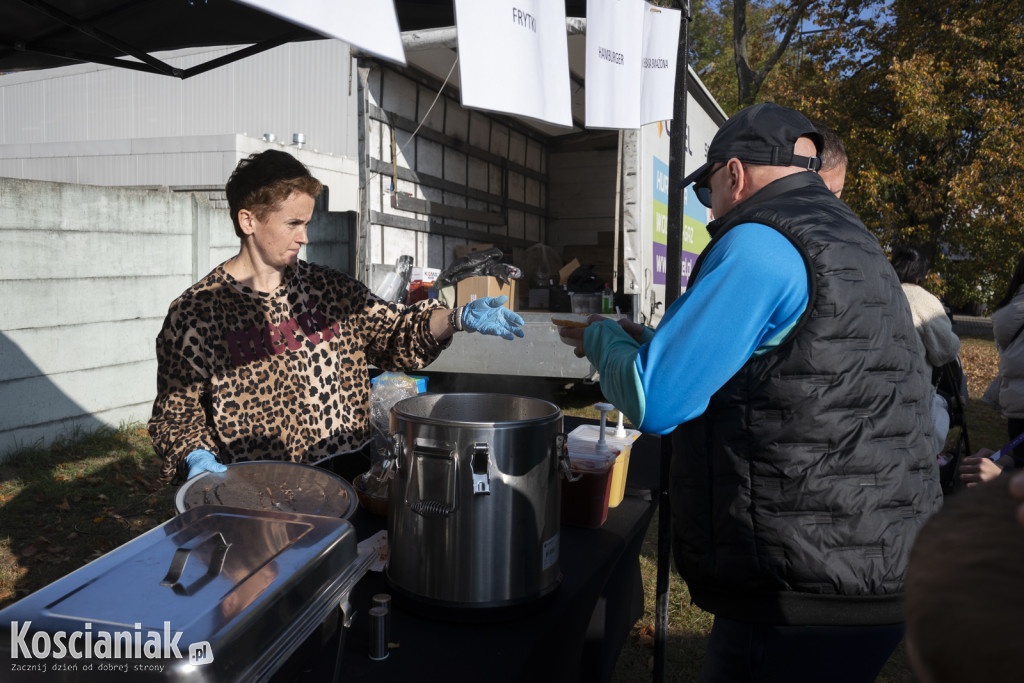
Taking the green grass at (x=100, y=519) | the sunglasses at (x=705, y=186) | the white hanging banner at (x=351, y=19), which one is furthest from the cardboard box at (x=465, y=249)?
the white hanging banner at (x=351, y=19)

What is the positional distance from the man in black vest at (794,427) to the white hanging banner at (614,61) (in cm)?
139

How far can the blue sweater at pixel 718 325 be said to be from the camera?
1.39 meters

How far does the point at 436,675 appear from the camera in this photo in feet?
4.07

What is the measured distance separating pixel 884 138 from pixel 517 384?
11631 mm

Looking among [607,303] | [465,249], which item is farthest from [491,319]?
[465,249]

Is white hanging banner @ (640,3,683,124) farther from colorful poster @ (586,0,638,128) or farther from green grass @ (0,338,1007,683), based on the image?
green grass @ (0,338,1007,683)

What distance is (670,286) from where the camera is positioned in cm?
251

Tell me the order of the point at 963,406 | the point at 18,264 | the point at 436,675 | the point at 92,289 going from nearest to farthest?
the point at 436,675
the point at 963,406
the point at 18,264
the point at 92,289

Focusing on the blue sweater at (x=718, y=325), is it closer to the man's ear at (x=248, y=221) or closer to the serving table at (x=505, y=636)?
the serving table at (x=505, y=636)

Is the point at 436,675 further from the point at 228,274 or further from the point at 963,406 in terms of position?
the point at 963,406

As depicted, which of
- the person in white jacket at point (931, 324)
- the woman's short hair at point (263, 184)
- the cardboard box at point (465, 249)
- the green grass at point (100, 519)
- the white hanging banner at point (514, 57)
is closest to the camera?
the white hanging banner at point (514, 57)

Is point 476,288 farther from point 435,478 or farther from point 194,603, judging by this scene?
point 194,603

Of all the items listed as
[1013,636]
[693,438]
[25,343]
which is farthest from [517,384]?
[1013,636]

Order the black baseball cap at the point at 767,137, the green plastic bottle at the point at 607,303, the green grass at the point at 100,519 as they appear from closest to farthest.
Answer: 1. the black baseball cap at the point at 767,137
2. the green grass at the point at 100,519
3. the green plastic bottle at the point at 607,303
